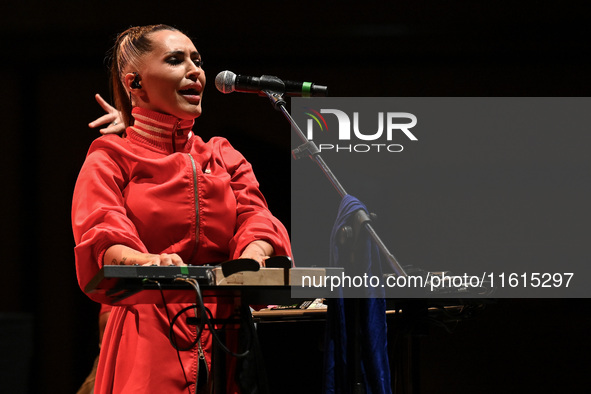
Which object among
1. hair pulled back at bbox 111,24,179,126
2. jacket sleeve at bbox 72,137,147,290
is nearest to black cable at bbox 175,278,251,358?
jacket sleeve at bbox 72,137,147,290

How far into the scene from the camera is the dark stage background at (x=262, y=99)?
307 centimetres

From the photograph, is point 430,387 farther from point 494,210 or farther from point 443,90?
point 443,90

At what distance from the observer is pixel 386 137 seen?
3.18m

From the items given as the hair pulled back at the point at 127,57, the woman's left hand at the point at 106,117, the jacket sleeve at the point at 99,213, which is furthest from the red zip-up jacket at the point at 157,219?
the woman's left hand at the point at 106,117

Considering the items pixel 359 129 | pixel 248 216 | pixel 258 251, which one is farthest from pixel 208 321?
pixel 359 129

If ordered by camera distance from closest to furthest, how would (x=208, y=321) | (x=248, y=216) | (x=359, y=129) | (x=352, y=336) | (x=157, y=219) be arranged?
(x=208, y=321) → (x=352, y=336) → (x=157, y=219) → (x=248, y=216) → (x=359, y=129)

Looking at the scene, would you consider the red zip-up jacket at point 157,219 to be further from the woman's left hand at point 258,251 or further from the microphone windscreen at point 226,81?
the microphone windscreen at point 226,81

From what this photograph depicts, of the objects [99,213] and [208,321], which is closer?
[208,321]

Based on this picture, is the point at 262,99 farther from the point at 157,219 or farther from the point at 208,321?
the point at 208,321

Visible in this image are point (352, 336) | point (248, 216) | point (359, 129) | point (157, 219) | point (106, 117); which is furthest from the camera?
point (359, 129)

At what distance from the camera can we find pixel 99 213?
1.53m

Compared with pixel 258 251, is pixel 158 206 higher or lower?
higher

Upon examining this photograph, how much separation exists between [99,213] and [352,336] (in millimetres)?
588

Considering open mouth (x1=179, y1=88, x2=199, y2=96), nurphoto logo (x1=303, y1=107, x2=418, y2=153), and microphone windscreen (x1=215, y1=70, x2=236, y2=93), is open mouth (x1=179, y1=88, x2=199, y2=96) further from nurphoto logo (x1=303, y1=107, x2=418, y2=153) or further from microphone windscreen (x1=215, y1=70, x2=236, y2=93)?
nurphoto logo (x1=303, y1=107, x2=418, y2=153)
